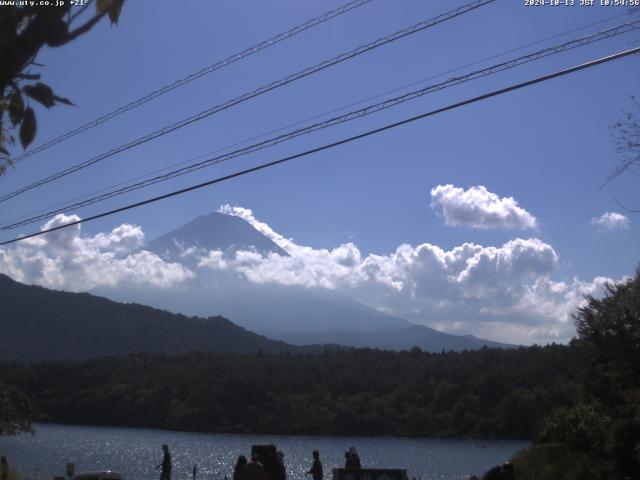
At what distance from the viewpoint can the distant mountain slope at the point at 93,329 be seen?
163 metres

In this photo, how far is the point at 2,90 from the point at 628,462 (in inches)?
595

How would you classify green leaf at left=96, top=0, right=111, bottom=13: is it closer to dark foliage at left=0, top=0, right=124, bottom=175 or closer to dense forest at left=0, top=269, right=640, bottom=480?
dark foliage at left=0, top=0, right=124, bottom=175

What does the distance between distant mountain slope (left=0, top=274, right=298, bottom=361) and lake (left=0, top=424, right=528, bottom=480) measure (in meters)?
72.4

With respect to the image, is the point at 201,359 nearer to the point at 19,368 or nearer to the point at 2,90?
the point at 19,368

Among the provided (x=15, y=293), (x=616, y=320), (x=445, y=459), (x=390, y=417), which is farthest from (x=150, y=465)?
(x=15, y=293)

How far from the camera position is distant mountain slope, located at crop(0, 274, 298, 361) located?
16275cm

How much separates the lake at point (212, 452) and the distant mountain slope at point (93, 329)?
72.4 m

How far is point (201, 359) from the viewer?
12056 centimetres

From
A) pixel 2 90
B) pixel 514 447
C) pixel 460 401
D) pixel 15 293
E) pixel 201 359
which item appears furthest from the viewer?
pixel 15 293

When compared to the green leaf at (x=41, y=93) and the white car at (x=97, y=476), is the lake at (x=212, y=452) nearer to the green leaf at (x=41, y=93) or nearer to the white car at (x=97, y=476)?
the white car at (x=97, y=476)

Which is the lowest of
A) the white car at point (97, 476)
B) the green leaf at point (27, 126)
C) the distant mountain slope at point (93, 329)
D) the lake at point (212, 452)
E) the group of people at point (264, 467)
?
the lake at point (212, 452)

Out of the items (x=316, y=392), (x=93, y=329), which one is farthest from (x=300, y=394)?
(x=93, y=329)

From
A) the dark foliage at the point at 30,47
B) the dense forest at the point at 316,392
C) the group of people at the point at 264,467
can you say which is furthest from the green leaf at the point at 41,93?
the dense forest at the point at 316,392

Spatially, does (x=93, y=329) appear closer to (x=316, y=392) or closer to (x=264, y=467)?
(x=316, y=392)
